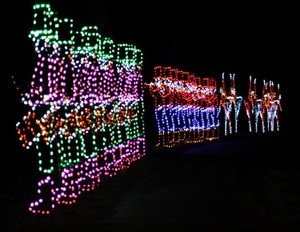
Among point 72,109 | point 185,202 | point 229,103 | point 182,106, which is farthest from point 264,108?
point 72,109

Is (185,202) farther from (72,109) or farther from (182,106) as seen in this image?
(182,106)

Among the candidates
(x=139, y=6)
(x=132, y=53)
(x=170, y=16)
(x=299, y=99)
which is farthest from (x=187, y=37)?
(x=299, y=99)

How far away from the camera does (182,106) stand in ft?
107

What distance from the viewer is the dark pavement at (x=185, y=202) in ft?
36.0

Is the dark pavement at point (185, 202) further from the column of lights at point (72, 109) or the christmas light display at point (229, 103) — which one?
the christmas light display at point (229, 103)

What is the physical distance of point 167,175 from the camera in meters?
19.5

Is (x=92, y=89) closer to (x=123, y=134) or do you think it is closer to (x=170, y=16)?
(x=123, y=134)

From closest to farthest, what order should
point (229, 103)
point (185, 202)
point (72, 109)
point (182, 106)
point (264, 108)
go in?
point (72, 109) < point (185, 202) < point (182, 106) < point (229, 103) < point (264, 108)

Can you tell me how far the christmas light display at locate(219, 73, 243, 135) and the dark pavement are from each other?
22560 mm

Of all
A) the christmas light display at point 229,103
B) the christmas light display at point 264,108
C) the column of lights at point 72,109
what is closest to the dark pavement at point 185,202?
the column of lights at point 72,109

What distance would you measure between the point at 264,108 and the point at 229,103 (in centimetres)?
1129

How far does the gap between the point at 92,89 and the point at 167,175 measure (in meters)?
5.24

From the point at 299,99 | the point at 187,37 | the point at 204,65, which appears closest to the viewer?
the point at 187,37

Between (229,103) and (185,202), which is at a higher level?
(229,103)
